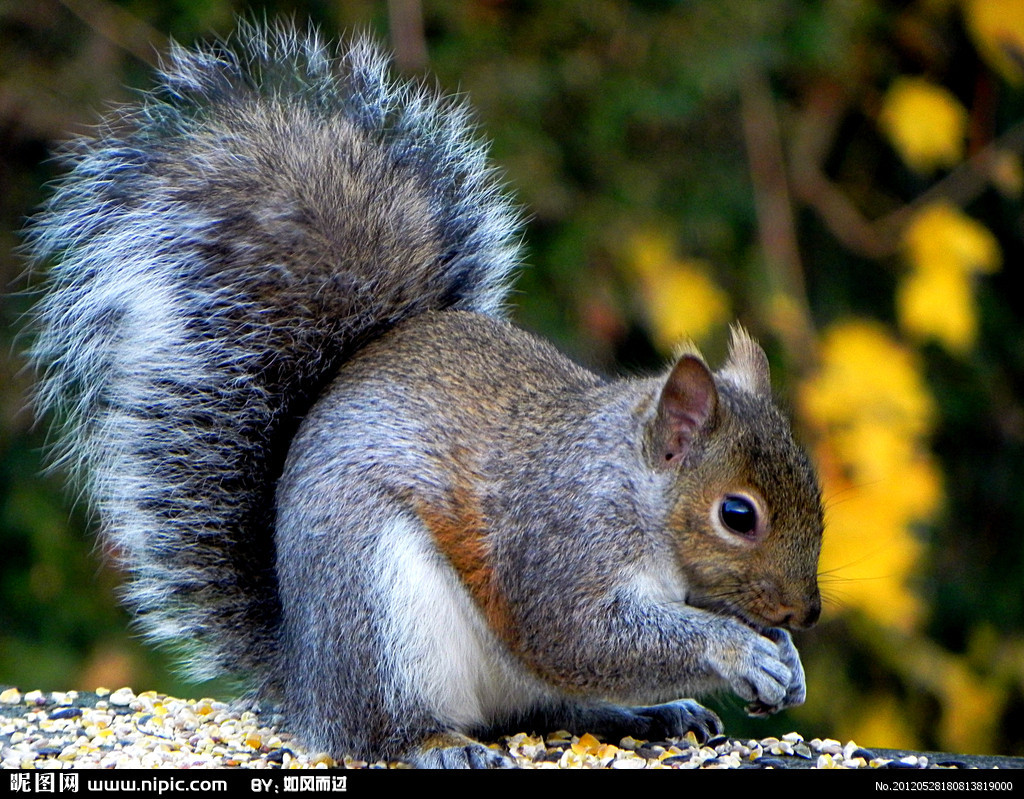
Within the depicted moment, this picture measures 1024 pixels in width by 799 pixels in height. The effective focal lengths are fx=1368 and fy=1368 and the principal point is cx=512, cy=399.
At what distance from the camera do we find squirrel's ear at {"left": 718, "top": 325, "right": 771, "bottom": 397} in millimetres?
1825

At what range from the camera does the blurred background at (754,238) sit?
2.60m

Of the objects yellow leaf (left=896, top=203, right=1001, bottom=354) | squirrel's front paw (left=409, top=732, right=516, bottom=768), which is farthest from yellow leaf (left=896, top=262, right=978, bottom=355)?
squirrel's front paw (left=409, top=732, right=516, bottom=768)

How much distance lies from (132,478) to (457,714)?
518 mm

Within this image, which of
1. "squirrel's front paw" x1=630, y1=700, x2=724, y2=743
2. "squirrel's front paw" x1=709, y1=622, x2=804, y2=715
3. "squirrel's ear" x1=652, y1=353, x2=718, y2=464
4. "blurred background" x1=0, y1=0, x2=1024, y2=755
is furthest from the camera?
"blurred background" x1=0, y1=0, x2=1024, y2=755

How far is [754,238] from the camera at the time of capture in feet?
9.61

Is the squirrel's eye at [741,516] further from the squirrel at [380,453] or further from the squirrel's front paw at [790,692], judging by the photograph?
the squirrel's front paw at [790,692]

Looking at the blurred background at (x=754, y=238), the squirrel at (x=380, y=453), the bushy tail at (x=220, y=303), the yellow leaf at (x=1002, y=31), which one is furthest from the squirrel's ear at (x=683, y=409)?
the yellow leaf at (x=1002, y=31)

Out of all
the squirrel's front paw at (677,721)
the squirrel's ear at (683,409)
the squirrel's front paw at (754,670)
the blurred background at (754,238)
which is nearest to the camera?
the squirrel's front paw at (754,670)

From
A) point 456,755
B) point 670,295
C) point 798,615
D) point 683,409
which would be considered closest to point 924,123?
point 670,295

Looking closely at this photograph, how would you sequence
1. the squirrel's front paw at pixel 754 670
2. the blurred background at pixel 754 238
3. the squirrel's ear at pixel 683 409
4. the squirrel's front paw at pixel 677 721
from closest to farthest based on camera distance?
the squirrel's front paw at pixel 754 670
the squirrel's ear at pixel 683 409
the squirrel's front paw at pixel 677 721
the blurred background at pixel 754 238

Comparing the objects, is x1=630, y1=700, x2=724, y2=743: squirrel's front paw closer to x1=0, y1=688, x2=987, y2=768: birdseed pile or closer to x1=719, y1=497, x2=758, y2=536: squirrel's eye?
x1=0, y1=688, x2=987, y2=768: birdseed pile

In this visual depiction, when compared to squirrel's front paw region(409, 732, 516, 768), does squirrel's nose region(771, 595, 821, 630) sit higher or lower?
higher

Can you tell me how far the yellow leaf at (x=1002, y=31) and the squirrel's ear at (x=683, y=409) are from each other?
4.57ft

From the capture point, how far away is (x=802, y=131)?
307cm
